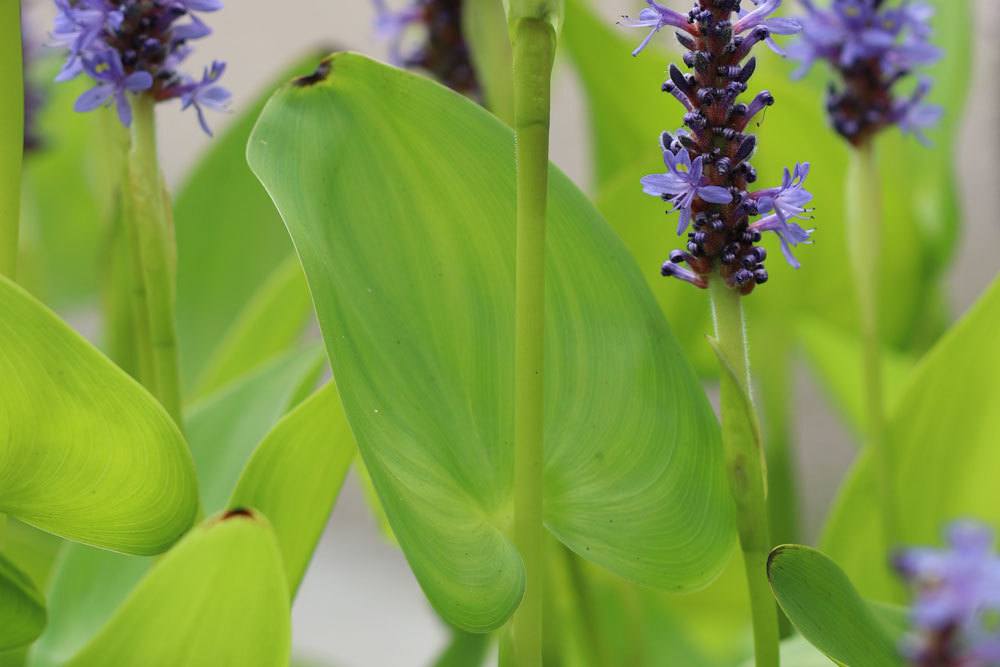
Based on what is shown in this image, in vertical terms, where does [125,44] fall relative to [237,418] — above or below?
above

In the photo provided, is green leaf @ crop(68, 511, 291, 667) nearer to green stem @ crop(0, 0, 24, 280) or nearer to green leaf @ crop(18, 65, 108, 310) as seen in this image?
green stem @ crop(0, 0, 24, 280)

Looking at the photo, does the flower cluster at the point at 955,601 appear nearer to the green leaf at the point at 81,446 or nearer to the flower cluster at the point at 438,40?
the green leaf at the point at 81,446

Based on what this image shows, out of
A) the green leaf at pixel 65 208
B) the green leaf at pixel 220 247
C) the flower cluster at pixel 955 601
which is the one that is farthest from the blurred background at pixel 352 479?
the flower cluster at pixel 955 601

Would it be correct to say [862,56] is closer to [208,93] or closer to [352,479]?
[208,93]

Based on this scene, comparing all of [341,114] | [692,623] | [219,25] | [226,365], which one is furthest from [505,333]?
[219,25]

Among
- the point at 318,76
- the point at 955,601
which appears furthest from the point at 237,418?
the point at 955,601

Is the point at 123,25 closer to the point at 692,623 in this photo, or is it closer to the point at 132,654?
the point at 132,654
